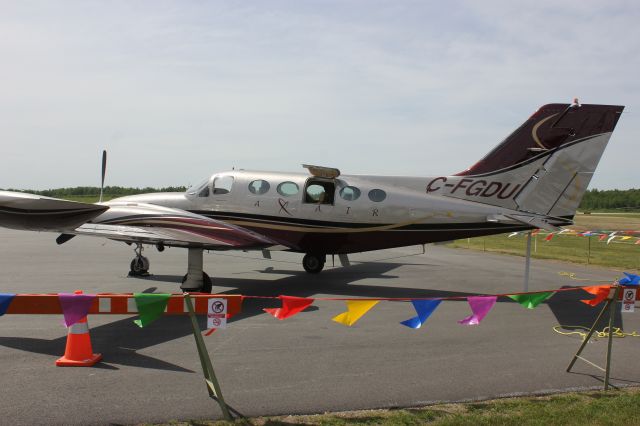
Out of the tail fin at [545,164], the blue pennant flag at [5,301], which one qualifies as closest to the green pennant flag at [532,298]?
the blue pennant flag at [5,301]

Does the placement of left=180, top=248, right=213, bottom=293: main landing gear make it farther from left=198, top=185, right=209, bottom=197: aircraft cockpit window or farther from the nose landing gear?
the nose landing gear

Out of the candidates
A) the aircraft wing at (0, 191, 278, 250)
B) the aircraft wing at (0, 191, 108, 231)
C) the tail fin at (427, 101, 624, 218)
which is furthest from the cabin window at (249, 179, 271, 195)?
the aircraft wing at (0, 191, 108, 231)

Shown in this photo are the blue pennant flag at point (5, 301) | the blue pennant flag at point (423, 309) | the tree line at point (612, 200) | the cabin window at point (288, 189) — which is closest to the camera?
the blue pennant flag at point (5, 301)

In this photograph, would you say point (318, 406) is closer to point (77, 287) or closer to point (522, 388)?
point (522, 388)

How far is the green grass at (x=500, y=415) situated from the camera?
16.6 feet

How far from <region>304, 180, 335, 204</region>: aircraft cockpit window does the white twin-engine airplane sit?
3 cm

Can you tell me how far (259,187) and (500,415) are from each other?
9843 millimetres

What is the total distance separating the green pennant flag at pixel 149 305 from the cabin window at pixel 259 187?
8.49 meters

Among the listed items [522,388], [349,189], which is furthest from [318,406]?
[349,189]

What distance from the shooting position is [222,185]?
14109 mm

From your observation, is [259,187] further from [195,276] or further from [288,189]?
[195,276]

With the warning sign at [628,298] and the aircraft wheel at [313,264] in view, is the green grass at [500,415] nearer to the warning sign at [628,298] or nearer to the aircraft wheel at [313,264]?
the warning sign at [628,298]

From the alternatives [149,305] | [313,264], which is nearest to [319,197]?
[313,264]

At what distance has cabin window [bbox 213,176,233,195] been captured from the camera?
14.1 metres
